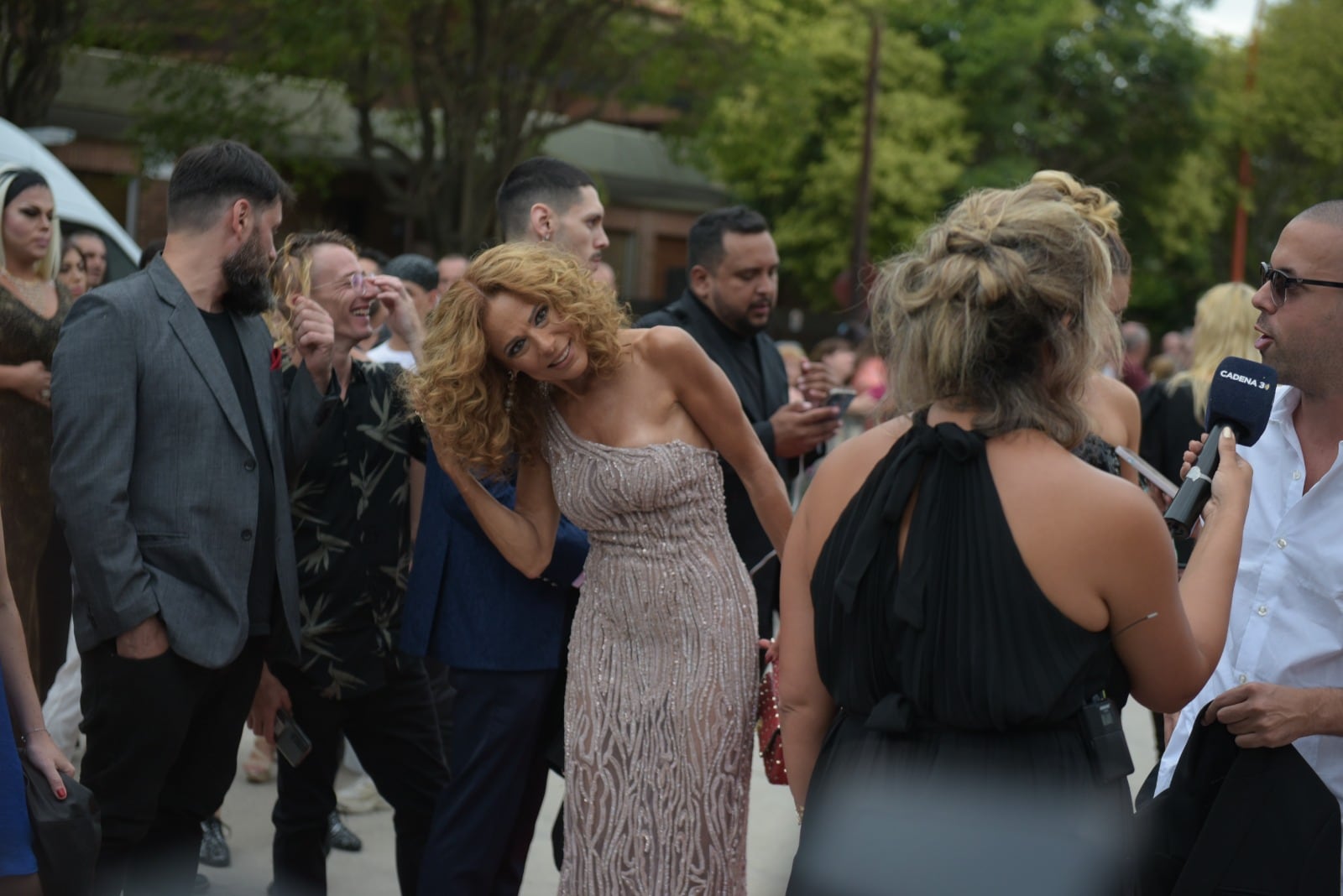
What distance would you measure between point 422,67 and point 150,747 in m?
16.2

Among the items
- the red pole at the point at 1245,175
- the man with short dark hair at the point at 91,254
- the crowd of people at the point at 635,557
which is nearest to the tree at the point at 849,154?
the red pole at the point at 1245,175

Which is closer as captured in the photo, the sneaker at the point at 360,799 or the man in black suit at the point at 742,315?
the man in black suit at the point at 742,315

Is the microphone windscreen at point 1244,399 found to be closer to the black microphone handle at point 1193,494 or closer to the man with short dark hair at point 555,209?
the black microphone handle at point 1193,494

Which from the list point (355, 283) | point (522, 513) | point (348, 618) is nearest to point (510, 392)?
point (522, 513)

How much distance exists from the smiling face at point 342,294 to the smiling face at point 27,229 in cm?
153

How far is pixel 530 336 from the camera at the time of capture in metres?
3.44

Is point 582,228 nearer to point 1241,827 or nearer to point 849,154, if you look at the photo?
point 1241,827

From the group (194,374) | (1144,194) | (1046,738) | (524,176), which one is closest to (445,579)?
(194,374)

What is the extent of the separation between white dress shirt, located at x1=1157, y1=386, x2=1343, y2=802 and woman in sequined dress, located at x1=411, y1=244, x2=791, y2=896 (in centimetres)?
108

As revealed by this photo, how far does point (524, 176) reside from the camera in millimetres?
4289

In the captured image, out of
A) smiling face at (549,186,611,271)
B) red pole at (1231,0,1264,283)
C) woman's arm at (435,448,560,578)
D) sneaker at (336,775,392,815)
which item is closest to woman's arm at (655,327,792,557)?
woman's arm at (435,448,560,578)

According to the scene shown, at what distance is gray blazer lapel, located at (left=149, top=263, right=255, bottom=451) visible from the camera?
367 centimetres

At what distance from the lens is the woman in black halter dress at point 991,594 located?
2.19m

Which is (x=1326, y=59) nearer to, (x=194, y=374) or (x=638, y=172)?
(x=638, y=172)
